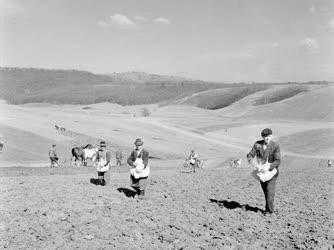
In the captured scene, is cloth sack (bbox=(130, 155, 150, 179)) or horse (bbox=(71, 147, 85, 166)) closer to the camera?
cloth sack (bbox=(130, 155, 150, 179))

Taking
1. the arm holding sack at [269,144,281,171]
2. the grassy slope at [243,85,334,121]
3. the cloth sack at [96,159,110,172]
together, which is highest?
the arm holding sack at [269,144,281,171]

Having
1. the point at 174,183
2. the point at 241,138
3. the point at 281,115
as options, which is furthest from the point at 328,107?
the point at 174,183

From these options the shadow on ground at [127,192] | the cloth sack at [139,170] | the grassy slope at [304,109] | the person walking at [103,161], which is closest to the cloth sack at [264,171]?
the cloth sack at [139,170]

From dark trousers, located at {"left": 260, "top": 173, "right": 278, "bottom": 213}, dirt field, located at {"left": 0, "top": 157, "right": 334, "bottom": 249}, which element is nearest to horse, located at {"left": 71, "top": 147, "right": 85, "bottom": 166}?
dirt field, located at {"left": 0, "top": 157, "right": 334, "bottom": 249}

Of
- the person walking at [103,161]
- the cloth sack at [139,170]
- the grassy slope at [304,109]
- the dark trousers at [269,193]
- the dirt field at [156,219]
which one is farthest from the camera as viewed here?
the grassy slope at [304,109]

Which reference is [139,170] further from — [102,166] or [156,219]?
[156,219]

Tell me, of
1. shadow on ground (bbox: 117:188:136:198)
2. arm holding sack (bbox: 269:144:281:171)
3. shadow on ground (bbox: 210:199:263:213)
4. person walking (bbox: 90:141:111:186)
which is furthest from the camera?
person walking (bbox: 90:141:111:186)

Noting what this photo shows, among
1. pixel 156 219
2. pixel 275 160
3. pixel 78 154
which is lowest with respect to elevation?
pixel 78 154

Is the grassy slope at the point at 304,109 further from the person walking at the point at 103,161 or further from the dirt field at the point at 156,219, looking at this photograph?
the dirt field at the point at 156,219

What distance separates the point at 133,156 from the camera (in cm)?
1413

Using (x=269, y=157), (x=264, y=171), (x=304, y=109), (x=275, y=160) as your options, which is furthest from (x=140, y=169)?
(x=304, y=109)

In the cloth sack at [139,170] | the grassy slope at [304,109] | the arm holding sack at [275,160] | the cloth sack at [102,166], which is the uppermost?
the arm holding sack at [275,160]

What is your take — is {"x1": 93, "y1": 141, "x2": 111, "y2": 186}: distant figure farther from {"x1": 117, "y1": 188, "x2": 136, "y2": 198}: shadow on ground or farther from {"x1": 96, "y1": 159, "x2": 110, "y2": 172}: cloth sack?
{"x1": 117, "y1": 188, "x2": 136, "y2": 198}: shadow on ground

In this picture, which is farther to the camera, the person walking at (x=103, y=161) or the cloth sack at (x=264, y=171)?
the person walking at (x=103, y=161)
